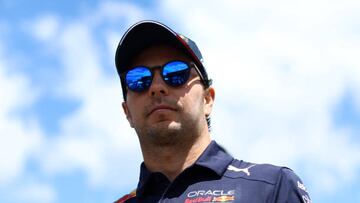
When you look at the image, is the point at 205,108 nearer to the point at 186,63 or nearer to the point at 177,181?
the point at 186,63

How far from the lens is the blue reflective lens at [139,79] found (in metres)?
5.94

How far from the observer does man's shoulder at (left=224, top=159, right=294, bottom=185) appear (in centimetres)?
519

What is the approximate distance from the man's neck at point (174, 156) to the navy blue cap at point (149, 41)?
31.5 inches

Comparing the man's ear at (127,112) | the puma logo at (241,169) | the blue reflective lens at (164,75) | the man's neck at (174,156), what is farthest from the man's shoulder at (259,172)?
the man's ear at (127,112)

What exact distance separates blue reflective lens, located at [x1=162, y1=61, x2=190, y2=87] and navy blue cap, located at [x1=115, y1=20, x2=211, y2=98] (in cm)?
21

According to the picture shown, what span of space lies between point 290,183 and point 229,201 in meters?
0.57

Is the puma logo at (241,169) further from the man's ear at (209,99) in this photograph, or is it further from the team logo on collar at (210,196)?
the man's ear at (209,99)

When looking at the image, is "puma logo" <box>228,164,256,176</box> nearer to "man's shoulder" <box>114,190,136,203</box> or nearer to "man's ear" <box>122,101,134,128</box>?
"man's shoulder" <box>114,190,136,203</box>

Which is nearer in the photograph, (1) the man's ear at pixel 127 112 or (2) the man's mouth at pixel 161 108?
(2) the man's mouth at pixel 161 108

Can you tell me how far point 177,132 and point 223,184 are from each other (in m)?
0.76

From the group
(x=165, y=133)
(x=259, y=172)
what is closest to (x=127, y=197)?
(x=165, y=133)

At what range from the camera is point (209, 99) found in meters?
6.42

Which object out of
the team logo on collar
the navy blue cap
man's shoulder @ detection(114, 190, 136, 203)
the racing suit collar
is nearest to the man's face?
the navy blue cap

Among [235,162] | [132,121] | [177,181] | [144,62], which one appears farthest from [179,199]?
[144,62]
